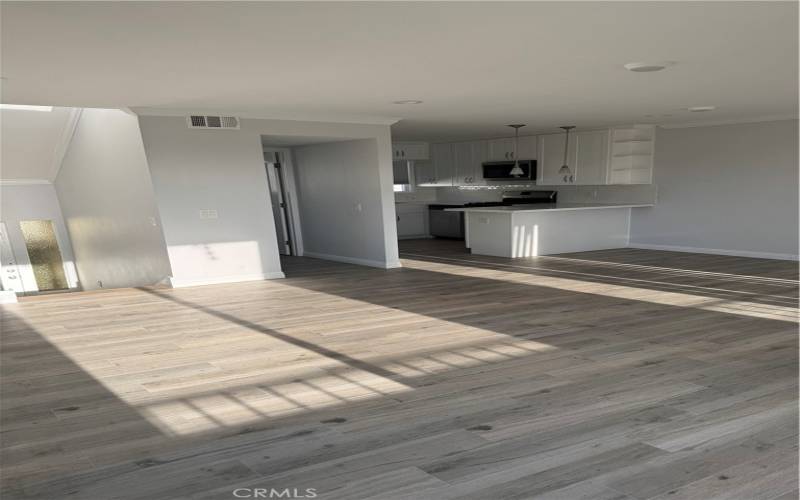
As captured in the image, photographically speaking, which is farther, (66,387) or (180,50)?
(66,387)

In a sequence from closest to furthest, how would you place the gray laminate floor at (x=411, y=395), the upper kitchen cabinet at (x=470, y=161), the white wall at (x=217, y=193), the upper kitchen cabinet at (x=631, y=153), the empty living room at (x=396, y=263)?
the gray laminate floor at (x=411, y=395) < the empty living room at (x=396, y=263) < the white wall at (x=217, y=193) < the upper kitchen cabinet at (x=631, y=153) < the upper kitchen cabinet at (x=470, y=161)

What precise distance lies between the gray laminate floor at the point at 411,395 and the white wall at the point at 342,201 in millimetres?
2155

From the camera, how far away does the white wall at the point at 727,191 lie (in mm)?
7723

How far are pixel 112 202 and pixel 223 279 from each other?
2727 mm

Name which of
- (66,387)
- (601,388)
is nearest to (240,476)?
(66,387)

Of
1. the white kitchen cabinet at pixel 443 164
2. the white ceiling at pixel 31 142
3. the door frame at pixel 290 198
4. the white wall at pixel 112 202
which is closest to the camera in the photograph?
the white wall at pixel 112 202

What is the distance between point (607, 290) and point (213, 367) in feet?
13.8

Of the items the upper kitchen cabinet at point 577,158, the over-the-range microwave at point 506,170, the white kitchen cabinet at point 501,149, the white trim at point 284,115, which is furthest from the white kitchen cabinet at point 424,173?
the white trim at point 284,115

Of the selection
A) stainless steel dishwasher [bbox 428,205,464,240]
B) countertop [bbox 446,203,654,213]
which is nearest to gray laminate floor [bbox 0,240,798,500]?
countertop [bbox 446,203,654,213]

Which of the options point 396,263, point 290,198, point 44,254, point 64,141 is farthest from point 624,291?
point 44,254

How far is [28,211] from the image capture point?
10.5 meters

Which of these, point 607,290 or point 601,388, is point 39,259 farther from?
point 601,388

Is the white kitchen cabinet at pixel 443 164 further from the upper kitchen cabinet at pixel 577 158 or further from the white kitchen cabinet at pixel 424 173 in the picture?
the upper kitchen cabinet at pixel 577 158

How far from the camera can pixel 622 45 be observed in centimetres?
336
